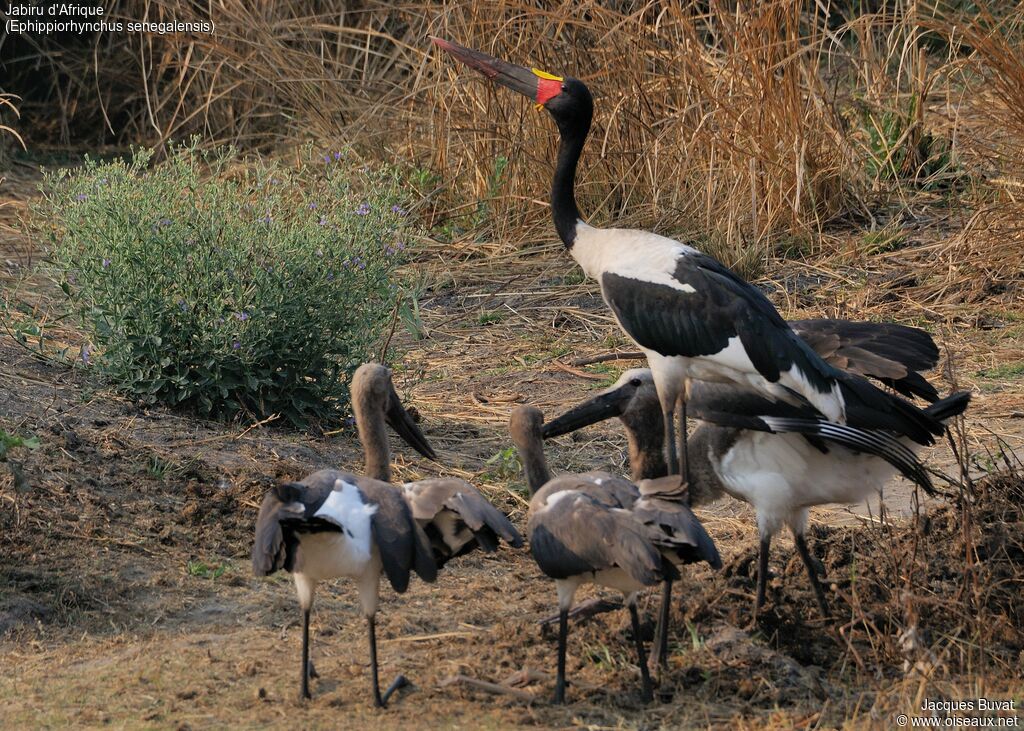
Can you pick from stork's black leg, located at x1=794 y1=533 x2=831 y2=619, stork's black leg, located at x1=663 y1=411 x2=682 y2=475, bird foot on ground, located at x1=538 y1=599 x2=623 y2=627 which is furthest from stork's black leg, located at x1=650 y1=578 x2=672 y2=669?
stork's black leg, located at x1=663 y1=411 x2=682 y2=475

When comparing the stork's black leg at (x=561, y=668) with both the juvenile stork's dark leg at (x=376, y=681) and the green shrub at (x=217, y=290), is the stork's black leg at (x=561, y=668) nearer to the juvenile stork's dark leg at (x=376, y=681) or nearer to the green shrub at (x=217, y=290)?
the juvenile stork's dark leg at (x=376, y=681)

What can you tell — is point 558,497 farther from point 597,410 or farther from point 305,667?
point 597,410

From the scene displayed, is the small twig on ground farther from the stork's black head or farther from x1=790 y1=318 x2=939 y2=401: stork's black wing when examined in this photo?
x1=790 y1=318 x2=939 y2=401: stork's black wing

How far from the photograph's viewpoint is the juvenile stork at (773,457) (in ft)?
16.2

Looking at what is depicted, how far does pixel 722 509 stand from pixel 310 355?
201cm

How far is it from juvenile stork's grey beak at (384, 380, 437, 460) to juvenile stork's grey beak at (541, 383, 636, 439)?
0.49 m

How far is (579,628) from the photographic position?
471cm

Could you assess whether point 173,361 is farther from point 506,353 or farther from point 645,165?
point 645,165

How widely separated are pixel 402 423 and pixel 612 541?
154 cm

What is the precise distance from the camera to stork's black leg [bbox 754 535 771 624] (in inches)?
187

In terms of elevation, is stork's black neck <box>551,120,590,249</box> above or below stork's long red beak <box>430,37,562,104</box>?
below

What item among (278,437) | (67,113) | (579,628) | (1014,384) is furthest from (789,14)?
(67,113)

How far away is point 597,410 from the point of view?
556 cm

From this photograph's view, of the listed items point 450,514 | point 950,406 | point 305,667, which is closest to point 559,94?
point 950,406
